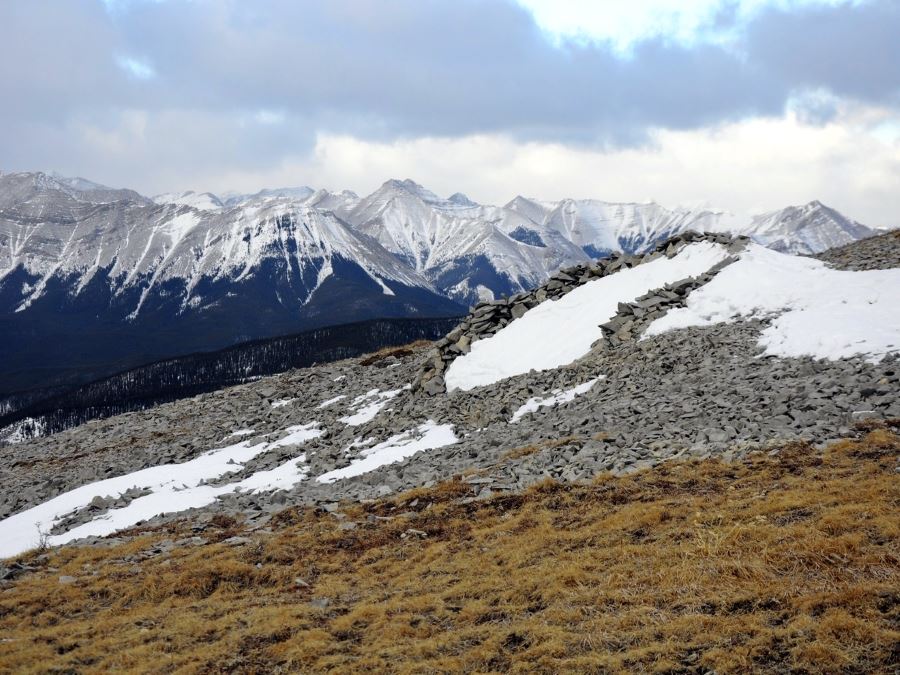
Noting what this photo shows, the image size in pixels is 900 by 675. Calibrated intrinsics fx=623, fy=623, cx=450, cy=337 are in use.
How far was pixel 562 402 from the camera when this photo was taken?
102 ft

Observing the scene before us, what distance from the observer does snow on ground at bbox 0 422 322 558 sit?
27344mm

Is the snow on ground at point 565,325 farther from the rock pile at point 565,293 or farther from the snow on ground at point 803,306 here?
the snow on ground at point 803,306

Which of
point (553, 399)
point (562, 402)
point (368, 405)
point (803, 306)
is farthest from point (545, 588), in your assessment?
point (368, 405)

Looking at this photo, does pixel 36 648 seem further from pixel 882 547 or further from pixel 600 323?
pixel 600 323

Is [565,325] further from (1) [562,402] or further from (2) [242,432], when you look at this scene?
(2) [242,432]

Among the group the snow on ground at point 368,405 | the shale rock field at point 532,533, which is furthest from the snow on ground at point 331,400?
the shale rock field at point 532,533

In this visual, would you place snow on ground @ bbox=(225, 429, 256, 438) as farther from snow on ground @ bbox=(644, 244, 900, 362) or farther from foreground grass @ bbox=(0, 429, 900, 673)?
snow on ground @ bbox=(644, 244, 900, 362)

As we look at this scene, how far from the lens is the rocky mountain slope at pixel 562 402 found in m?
22.5

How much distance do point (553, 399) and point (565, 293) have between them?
726 inches

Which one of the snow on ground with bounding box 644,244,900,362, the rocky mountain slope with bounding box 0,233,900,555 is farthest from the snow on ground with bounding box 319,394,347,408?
the snow on ground with bounding box 644,244,900,362

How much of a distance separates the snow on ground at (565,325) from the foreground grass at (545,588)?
65.0 ft

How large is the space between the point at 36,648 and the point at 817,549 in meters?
16.8

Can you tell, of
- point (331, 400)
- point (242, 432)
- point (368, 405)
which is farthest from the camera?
point (331, 400)

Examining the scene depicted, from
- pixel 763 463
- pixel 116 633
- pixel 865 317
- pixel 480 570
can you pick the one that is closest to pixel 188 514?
pixel 116 633
